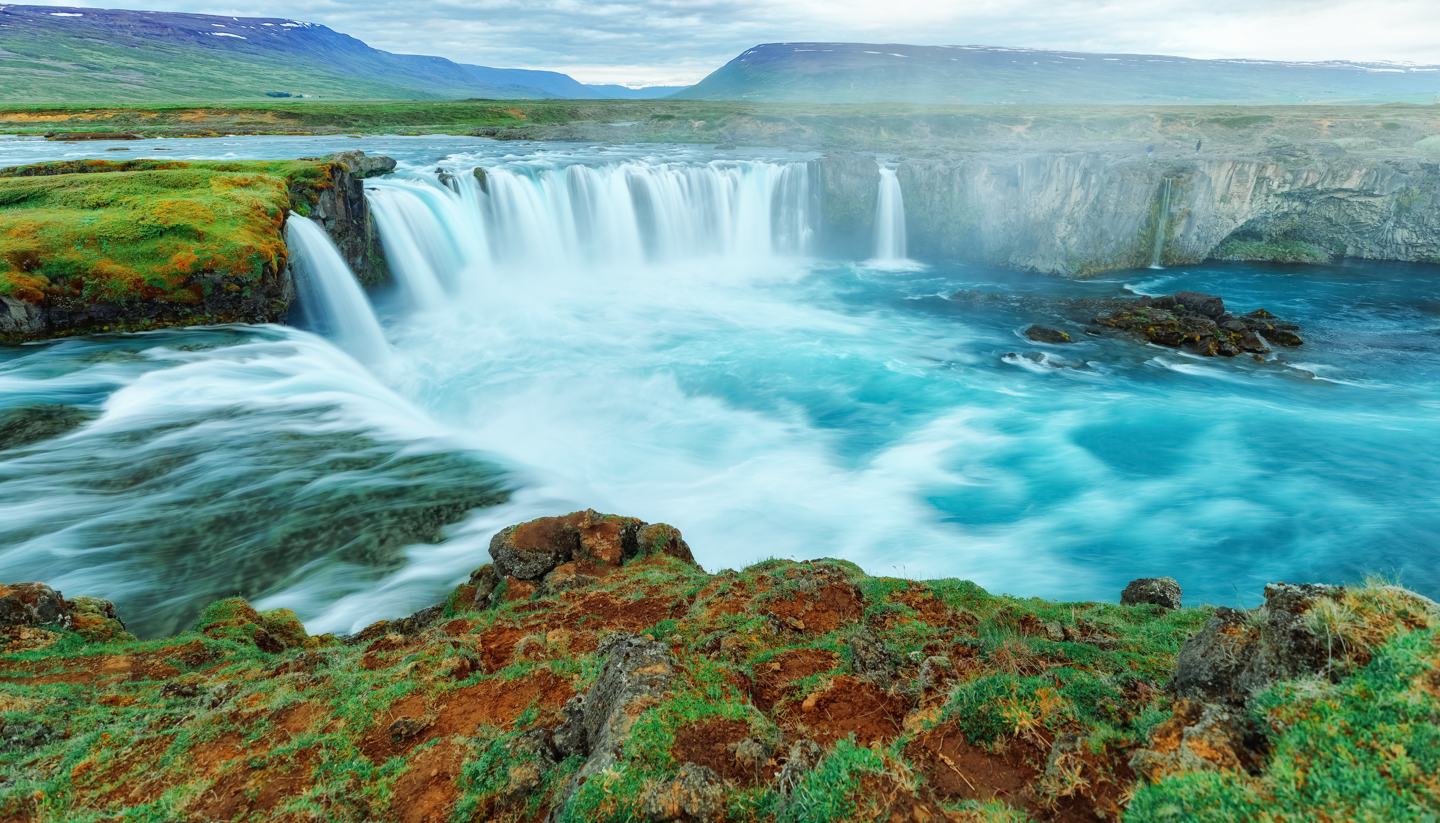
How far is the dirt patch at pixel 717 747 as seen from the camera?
17.1ft

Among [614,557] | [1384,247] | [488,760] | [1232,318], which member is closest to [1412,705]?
[488,760]

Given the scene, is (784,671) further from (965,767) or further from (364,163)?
(364,163)

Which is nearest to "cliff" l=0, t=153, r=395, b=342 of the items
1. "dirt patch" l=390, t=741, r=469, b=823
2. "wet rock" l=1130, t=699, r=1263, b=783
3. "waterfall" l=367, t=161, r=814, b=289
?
"waterfall" l=367, t=161, r=814, b=289

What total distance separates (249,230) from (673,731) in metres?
25.1

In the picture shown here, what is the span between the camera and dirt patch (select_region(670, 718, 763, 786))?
5.22 meters

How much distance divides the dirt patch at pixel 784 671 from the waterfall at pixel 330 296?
74.7 feet

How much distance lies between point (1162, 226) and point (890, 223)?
55.0 ft

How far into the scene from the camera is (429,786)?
580 cm

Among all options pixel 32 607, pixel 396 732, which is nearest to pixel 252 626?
pixel 32 607

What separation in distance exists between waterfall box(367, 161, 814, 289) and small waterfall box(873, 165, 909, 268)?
5.01 metres

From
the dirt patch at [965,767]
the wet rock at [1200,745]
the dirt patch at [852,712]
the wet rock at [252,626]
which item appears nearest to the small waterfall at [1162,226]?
the dirt patch at [852,712]

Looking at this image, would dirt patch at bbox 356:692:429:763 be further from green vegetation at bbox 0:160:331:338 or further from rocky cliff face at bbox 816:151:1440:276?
rocky cliff face at bbox 816:151:1440:276

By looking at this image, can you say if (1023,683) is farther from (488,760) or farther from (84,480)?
(84,480)

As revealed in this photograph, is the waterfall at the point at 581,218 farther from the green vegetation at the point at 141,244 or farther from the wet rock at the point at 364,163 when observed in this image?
the green vegetation at the point at 141,244
